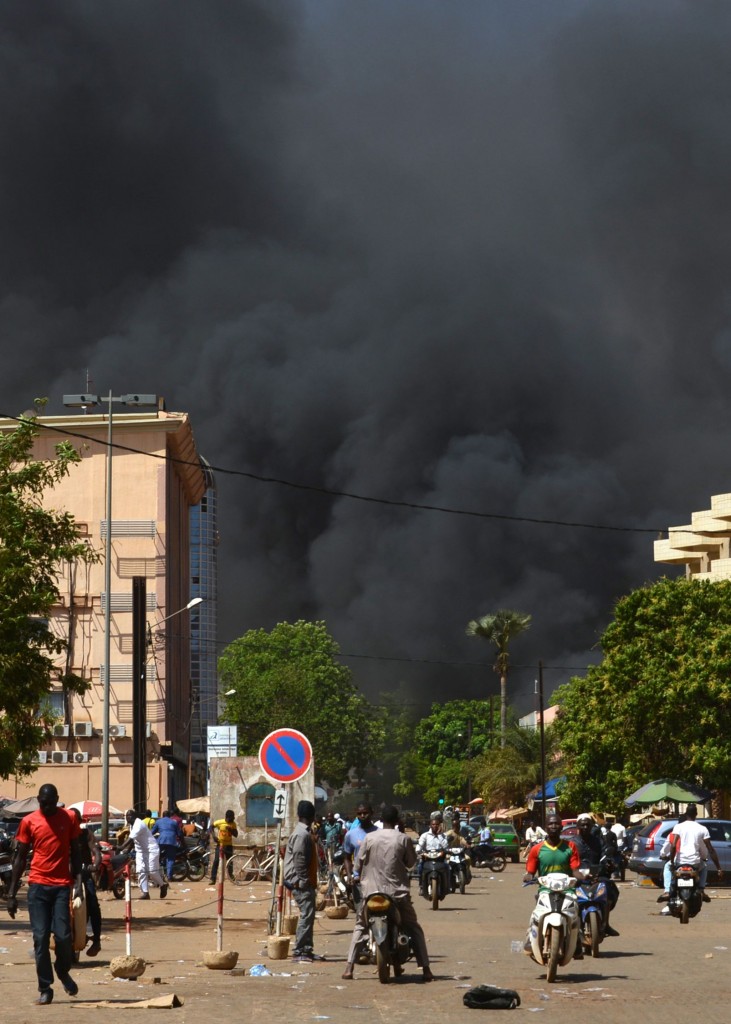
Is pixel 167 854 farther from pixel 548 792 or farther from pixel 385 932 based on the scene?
pixel 548 792

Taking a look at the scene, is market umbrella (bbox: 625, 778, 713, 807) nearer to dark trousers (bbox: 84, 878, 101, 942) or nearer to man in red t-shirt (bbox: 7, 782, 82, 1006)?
dark trousers (bbox: 84, 878, 101, 942)

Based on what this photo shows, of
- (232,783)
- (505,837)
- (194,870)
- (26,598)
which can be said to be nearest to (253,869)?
(194,870)

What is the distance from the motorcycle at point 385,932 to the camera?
14.7m

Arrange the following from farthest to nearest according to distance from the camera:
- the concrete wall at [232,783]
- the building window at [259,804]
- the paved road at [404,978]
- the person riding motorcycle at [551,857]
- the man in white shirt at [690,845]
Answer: the building window at [259,804], the concrete wall at [232,783], the man in white shirt at [690,845], the person riding motorcycle at [551,857], the paved road at [404,978]

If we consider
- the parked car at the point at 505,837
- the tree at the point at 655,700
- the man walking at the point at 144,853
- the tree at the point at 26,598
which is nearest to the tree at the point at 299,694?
the parked car at the point at 505,837

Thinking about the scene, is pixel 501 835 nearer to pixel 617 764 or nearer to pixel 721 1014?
pixel 617 764

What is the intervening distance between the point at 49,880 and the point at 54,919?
1.11ft

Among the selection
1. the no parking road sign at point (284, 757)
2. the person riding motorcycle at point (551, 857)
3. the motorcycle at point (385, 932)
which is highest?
the no parking road sign at point (284, 757)

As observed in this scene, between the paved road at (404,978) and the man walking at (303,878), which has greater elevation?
the man walking at (303,878)

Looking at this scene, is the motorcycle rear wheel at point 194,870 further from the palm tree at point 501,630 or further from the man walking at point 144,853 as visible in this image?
→ the palm tree at point 501,630

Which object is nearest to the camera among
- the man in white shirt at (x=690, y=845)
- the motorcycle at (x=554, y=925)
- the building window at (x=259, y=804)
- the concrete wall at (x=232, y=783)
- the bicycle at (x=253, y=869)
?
the motorcycle at (x=554, y=925)

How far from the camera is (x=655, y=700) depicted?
51.6 m

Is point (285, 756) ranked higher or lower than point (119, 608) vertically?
lower

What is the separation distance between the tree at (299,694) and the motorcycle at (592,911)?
85926mm
